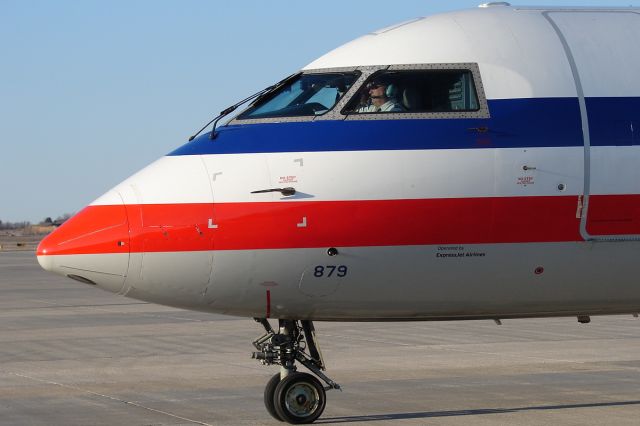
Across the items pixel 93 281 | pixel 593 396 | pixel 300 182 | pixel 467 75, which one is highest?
pixel 467 75

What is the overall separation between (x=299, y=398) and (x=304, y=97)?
2.95 metres

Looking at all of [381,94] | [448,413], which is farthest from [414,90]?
[448,413]

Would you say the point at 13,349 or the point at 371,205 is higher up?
the point at 371,205

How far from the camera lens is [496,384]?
1659 centimetres

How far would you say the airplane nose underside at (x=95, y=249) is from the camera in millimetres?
11727

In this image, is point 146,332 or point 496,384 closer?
point 496,384

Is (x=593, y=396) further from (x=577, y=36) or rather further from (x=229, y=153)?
(x=229, y=153)

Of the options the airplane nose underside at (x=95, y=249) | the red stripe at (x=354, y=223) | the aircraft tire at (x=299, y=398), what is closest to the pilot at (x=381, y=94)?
the red stripe at (x=354, y=223)

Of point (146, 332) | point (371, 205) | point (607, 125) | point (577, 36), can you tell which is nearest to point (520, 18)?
point (577, 36)

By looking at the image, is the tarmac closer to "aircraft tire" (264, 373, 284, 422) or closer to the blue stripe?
"aircraft tire" (264, 373, 284, 422)

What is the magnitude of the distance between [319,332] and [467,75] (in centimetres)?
1214

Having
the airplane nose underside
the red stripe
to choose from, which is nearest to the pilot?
the red stripe

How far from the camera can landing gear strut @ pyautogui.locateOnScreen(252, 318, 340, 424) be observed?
42.2ft

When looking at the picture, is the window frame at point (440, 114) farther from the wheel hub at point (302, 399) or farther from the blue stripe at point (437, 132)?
the wheel hub at point (302, 399)
